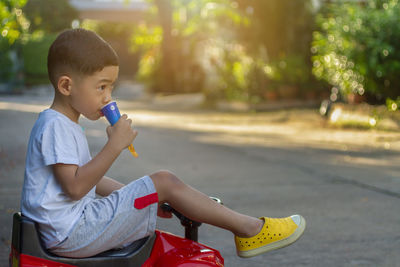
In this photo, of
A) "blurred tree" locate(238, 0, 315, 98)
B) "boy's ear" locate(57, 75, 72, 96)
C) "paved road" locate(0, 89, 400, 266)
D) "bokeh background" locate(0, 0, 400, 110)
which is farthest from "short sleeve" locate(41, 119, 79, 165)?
"blurred tree" locate(238, 0, 315, 98)

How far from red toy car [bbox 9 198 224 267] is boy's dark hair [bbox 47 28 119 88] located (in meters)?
0.57

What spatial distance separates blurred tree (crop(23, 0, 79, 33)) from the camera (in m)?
33.8

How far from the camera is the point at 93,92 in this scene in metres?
2.18

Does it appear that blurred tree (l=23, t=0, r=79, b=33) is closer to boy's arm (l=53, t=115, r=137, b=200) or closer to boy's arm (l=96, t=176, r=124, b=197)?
boy's arm (l=96, t=176, r=124, b=197)

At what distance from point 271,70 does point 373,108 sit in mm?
4894

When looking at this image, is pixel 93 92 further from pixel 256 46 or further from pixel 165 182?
pixel 256 46

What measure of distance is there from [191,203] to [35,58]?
26.4 metres

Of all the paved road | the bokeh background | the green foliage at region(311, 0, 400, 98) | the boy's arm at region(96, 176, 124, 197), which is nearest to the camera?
the boy's arm at region(96, 176, 124, 197)

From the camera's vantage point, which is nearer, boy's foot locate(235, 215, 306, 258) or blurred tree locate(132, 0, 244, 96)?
boy's foot locate(235, 215, 306, 258)

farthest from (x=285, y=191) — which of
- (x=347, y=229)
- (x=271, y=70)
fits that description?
(x=271, y=70)

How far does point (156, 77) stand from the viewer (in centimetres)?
2180

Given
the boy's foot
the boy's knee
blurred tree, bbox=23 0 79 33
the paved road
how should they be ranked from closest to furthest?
the boy's knee, the boy's foot, the paved road, blurred tree, bbox=23 0 79 33

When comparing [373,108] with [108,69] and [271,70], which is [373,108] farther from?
[108,69]

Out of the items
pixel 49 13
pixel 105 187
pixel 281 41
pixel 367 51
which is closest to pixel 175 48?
pixel 281 41
